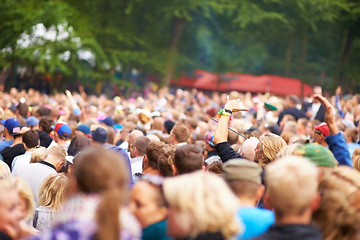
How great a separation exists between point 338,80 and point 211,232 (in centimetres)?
3371

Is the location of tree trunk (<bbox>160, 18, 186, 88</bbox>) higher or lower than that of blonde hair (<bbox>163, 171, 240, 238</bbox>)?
lower

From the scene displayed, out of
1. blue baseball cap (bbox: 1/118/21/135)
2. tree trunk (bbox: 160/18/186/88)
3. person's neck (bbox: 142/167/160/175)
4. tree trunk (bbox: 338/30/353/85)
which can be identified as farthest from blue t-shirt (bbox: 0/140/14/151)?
tree trunk (bbox: 338/30/353/85)

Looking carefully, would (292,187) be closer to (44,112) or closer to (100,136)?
(100,136)

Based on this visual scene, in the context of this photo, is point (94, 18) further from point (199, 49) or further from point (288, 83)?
point (288, 83)

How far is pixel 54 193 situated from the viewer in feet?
17.1

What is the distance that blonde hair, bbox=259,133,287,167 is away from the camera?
543cm

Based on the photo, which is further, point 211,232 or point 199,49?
point 199,49

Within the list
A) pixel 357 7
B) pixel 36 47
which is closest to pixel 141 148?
pixel 36 47

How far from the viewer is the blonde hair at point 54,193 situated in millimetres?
5207

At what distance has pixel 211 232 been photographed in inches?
116

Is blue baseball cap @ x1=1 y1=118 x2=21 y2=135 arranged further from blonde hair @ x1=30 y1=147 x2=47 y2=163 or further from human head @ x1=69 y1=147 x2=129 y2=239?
human head @ x1=69 y1=147 x2=129 y2=239

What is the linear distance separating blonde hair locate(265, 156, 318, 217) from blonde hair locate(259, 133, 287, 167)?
2299 mm

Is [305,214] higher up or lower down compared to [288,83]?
higher up

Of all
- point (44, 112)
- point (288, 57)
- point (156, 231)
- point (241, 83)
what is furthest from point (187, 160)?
point (288, 57)
